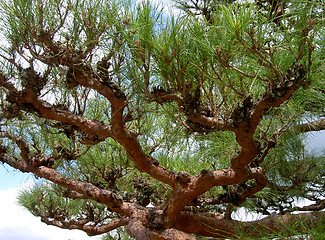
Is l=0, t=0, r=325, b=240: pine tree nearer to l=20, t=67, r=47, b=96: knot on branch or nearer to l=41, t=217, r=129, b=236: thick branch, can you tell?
l=20, t=67, r=47, b=96: knot on branch

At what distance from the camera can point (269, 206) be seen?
72.5 inches

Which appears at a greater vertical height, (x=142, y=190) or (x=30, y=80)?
(x=30, y=80)

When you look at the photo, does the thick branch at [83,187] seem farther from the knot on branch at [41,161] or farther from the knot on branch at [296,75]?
the knot on branch at [296,75]

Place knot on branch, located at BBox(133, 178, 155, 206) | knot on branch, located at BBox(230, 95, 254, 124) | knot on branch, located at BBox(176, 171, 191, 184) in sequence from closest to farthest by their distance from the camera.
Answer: knot on branch, located at BBox(230, 95, 254, 124)
knot on branch, located at BBox(176, 171, 191, 184)
knot on branch, located at BBox(133, 178, 155, 206)

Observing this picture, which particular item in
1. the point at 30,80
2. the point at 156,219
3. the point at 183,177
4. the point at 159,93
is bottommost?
the point at 156,219

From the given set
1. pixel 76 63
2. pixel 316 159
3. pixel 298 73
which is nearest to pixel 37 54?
pixel 76 63

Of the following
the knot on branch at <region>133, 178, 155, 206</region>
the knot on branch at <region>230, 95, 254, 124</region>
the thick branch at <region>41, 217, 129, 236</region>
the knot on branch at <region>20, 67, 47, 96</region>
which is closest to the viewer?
the knot on branch at <region>230, 95, 254, 124</region>

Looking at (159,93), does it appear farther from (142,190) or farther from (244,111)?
(142,190)

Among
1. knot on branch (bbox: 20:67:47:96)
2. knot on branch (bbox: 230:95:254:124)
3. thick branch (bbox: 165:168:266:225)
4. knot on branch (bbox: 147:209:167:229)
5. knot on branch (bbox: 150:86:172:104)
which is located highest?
knot on branch (bbox: 20:67:47:96)

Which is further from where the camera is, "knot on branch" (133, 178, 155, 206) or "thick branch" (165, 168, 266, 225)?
"knot on branch" (133, 178, 155, 206)

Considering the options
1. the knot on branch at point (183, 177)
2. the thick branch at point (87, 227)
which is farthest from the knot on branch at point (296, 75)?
the thick branch at point (87, 227)

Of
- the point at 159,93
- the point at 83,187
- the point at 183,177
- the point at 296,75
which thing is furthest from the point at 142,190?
the point at 296,75

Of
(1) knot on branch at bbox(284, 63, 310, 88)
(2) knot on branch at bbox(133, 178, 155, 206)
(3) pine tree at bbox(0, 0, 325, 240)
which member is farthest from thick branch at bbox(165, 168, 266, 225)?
(1) knot on branch at bbox(284, 63, 310, 88)

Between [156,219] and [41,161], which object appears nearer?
[156,219]
